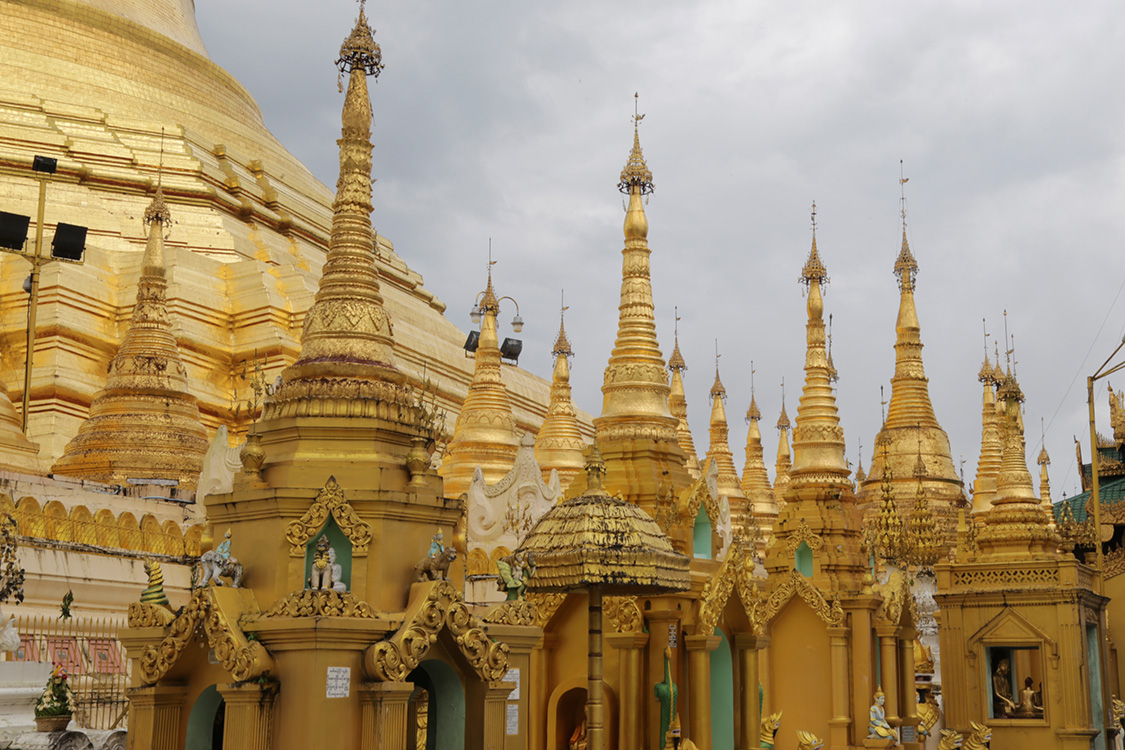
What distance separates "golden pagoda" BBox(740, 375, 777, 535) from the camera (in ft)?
122

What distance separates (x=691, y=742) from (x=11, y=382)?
21.1 m

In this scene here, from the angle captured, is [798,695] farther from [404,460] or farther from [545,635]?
[404,460]

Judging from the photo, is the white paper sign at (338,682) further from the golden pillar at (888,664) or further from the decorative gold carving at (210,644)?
the golden pillar at (888,664)

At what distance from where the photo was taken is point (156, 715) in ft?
34.3

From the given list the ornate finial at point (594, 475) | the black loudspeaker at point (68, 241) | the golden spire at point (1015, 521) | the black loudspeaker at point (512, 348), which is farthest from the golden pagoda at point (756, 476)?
the ornate finial at point (594, 475)

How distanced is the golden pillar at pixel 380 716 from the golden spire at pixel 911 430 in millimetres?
24087

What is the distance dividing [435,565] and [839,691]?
10.1 m

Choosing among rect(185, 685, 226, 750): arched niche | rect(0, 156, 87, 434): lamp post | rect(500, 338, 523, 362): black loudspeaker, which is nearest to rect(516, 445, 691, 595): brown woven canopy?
rect(185, 685, 226, 750): arched niche

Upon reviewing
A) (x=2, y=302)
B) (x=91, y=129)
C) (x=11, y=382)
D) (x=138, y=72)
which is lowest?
(x=11, y=382)

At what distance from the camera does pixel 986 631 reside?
21891 millimetres

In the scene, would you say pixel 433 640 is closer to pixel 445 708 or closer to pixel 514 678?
pixel 445 708

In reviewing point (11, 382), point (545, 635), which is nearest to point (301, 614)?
point (545, 635)

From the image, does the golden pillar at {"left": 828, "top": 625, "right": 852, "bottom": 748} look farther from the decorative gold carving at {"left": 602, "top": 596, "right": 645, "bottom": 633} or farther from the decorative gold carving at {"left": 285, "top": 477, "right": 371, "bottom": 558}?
the decorative gold carving at {"left": 285, "top": 477, "right": 371, "bottom": 558}

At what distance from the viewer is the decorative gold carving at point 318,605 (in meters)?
9.95
